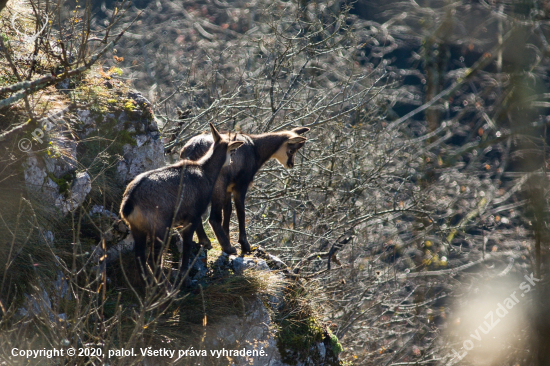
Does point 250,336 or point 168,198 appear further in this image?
point 250,336

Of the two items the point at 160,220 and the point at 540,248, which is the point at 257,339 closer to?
the point at 160,220

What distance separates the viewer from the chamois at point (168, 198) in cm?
473

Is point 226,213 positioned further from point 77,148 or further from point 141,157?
point 77,148

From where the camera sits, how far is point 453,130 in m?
16.7

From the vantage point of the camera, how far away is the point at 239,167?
21.1 ft

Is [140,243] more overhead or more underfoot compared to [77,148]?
more underfoot

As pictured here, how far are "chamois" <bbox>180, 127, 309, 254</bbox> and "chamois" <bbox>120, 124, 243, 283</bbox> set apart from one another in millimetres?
534

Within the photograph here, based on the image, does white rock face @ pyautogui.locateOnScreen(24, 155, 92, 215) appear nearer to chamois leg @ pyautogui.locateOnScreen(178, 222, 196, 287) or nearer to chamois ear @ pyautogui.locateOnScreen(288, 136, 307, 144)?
chamois leg @ pyautogui.locateOnScreen(178, 222, 196, 287)

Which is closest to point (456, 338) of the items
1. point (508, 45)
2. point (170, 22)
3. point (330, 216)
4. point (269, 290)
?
point (330, 216)

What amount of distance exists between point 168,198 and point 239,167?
5.51 feet

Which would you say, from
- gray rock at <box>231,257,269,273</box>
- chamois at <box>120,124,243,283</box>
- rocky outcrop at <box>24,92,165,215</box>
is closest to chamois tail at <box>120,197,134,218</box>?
chamois at <box>120,124,243,283</box>

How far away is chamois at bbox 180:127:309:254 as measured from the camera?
6.23 m

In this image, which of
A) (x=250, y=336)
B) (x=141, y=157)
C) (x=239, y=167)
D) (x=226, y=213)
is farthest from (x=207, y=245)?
(x=141, y=157)

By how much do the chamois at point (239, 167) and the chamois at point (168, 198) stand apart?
1.75 feet
